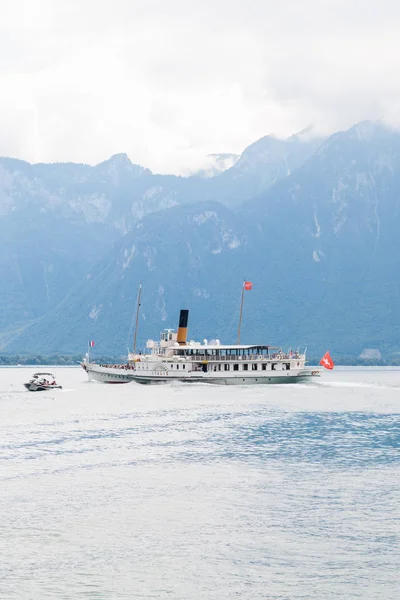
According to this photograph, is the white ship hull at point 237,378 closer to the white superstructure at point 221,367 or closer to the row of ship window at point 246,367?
the white superstructure at point 221,367

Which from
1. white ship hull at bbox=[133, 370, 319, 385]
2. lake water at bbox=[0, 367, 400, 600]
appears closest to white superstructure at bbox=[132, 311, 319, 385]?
white ship hull at bbox=[133, 370, 319, 385]

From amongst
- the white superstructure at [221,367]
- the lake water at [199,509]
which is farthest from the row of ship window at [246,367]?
the lake water at [199,509]

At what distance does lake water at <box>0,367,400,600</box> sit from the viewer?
157 feet

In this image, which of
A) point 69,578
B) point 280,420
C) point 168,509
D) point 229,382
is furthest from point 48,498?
point 229,382

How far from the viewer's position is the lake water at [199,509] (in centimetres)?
4778

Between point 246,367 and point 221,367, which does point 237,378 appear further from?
point 221,367

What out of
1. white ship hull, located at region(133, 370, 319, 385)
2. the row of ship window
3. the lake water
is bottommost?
the lake water

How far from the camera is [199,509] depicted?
2489 inches

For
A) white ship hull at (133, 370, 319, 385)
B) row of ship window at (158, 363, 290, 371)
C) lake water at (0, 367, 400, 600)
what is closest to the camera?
lake water at (0, 367, 400, 600)

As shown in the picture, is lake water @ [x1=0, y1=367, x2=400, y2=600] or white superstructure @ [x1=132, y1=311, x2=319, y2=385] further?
white superstructure @ [x1=132, y1=311, x2=319, y2=385]

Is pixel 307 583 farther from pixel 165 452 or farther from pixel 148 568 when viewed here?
pixel 165 452

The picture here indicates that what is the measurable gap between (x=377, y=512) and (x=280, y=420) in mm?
60034

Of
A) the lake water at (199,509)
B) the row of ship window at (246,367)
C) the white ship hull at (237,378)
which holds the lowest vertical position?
the lake water at (199,509)

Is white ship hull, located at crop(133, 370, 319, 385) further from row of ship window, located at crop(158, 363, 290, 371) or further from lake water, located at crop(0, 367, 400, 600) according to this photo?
lake water, located at crop(0, 367, 400, 600)
